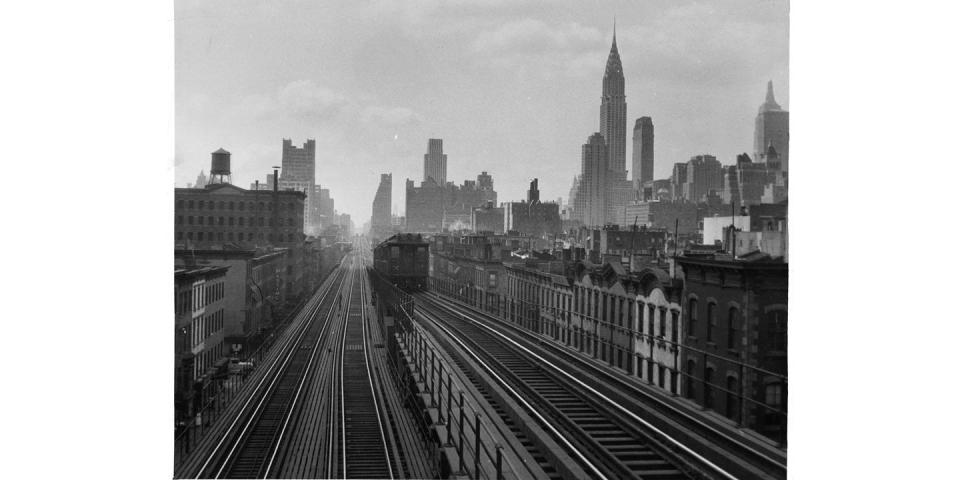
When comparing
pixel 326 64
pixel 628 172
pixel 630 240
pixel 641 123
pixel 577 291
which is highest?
pixel 326 64

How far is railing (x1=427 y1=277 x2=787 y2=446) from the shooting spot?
5633mm

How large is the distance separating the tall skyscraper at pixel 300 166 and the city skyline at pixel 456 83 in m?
0.07

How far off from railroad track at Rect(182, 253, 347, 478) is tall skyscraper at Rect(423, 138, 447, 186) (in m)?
1.78

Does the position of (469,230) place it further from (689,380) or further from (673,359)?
(689,380)

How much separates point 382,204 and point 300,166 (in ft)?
2.63

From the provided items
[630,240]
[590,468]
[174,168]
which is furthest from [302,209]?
Result: [590,468]

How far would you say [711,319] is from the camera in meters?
5.71

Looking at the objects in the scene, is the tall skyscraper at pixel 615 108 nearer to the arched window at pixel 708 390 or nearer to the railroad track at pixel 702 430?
the railroad track at pixel 702 430

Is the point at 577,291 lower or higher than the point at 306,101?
lower

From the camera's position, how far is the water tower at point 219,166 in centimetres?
638

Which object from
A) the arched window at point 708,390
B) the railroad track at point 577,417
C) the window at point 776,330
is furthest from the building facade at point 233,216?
the window at point 776,330

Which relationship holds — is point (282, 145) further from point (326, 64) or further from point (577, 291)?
point (577, 291)
